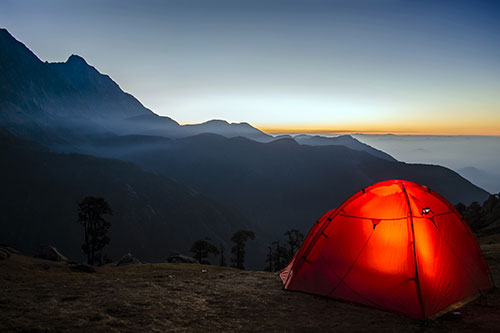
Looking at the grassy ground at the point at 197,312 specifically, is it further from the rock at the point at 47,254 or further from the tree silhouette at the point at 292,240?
the tree silhouette at the point at 292,240

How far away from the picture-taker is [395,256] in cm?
1014

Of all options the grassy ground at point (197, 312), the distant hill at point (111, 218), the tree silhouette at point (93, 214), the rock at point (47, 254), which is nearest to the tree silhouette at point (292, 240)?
the tree silhouette at point (93, 214)

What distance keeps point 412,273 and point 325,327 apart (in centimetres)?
343

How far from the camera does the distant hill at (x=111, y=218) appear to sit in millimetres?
142625

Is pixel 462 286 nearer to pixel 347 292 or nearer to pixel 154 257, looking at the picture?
pixel 347 292

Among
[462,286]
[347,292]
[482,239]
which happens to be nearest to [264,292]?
[347,292]

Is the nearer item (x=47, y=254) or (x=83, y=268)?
(x=83, y=268)

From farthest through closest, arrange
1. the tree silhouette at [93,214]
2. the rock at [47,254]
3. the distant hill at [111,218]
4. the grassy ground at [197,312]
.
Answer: the distant hill at [111,218], the tree silhouette at [93,214], the rock at [47,254], the grassy ground at [197,312]

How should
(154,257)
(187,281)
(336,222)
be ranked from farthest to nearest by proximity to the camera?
1. (154,257)
2. (187,281)
3. (336,222)

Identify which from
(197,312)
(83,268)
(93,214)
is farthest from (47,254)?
(197,312)

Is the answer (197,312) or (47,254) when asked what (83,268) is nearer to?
(47,254)

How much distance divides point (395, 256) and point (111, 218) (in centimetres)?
17491

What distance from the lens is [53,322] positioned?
7.78m

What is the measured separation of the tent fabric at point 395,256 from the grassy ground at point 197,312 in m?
0.44
